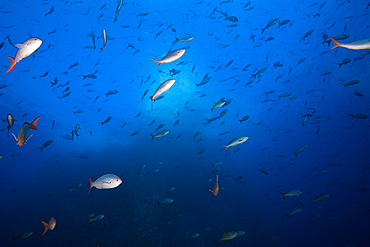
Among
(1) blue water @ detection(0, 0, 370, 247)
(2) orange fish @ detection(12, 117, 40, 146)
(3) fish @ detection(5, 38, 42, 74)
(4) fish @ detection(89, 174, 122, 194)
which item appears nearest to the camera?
(3) fish @ detection(5, 38, 42, 74)

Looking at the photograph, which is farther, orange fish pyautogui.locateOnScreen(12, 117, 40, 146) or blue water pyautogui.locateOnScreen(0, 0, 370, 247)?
blue water pyautogui.locateOnScreen(0, 0, 370, 247)

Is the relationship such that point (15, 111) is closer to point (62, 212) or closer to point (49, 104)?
point (49, 104)

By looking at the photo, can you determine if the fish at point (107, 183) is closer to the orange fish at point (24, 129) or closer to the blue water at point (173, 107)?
the orange fish at point (24, 129)

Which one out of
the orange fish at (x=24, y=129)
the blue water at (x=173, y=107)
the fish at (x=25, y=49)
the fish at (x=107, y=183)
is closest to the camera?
the fish at (x=25, y=49)

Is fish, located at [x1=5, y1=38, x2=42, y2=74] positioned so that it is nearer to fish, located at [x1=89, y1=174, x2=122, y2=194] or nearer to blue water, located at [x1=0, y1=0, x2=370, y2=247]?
fish, located at [x1=89, y1=174, x2=122, y2=194]

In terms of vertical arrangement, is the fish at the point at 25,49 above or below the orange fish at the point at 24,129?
above

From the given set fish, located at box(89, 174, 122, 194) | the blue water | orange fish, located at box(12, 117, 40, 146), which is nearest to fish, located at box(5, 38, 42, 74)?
orange fish, located at box(12, 117, 40, 146)

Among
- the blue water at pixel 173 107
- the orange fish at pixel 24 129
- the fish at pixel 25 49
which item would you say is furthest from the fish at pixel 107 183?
the blue water at pixel 173 107

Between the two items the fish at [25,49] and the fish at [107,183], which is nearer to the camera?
the fish at [25,49]

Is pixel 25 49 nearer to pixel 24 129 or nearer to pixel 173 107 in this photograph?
pixel 24 129

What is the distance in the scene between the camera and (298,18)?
16141mm

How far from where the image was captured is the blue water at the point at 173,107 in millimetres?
11203

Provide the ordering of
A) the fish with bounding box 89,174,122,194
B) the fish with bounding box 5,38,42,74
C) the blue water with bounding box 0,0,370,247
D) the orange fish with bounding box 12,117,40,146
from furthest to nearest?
1. the blue water with bounding box 0,0,370,247
2. the fish with bounding box 89,174,122,194
3. the orange fish with bounding box 12,117,40,146
4. the fish with bounding box 5,38,42,74

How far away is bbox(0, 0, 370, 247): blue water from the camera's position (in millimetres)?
11203
